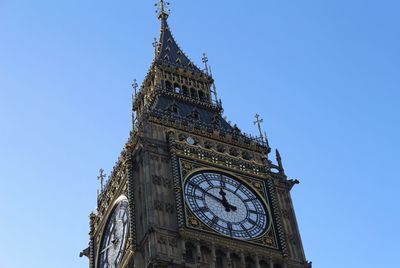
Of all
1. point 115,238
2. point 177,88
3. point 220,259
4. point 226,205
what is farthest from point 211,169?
point 177,88

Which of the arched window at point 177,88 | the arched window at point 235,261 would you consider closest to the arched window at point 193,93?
the arched window at point 177,88

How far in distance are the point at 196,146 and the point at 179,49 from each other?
50.7 feet

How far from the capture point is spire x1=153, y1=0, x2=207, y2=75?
63.0m

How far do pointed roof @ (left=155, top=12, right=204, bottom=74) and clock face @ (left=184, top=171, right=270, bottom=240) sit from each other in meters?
14.0

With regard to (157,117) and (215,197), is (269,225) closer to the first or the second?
(215,197)

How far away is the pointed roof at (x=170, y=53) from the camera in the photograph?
63000 mm

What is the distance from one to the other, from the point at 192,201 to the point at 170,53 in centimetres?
1870

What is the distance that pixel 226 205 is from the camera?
4906cm

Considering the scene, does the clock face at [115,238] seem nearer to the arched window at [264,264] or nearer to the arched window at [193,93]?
the arched window at [264,264]

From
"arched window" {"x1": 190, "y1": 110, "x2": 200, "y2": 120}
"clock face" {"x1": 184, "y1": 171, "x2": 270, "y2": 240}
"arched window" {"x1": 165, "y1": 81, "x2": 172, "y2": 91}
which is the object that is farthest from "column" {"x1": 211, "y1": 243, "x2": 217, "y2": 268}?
"arched window" {"x1": 165, "y1": 81, "x2": 172, "y2": 91}

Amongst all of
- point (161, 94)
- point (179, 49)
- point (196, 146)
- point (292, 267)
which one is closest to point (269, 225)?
point (292, 267)

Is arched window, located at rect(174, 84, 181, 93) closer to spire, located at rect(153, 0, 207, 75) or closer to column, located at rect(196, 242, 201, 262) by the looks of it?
spire, located at rect(153, 0, 207, 75)

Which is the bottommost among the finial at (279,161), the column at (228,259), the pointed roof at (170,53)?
the column at (228,259)

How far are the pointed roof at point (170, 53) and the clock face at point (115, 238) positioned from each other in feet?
47.7
